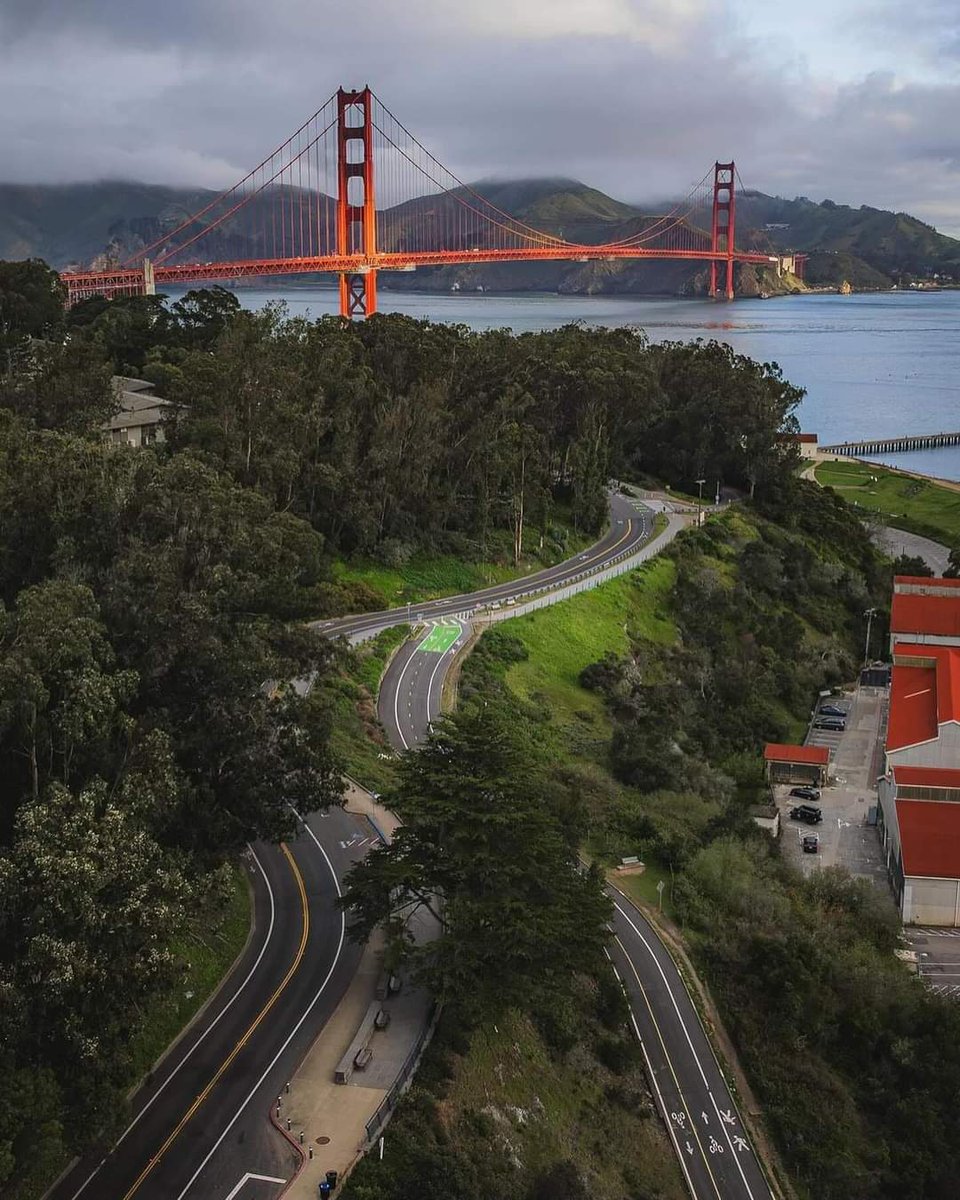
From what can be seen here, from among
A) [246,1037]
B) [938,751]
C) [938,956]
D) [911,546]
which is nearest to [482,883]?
[246,1037]

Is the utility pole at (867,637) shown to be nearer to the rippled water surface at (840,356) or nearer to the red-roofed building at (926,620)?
the red-roofed building at (926,620)

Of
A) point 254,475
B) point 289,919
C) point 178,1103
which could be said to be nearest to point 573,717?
point 254,475

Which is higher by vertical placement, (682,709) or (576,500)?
(576,500)

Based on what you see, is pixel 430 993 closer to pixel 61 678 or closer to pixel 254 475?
pixel 61 678

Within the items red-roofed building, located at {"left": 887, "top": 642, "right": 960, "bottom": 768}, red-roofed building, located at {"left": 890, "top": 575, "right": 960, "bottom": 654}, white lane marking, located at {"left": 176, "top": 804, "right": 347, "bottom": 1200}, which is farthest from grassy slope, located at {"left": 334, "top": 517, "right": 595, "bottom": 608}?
white lane marking, located at {"left": 176, "top": 804, "right": 347, "bottom": 1200}

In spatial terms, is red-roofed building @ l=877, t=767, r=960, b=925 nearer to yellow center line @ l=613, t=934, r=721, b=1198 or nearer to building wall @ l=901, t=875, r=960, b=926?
building wall @ l=901, t=875, r=960, b=926

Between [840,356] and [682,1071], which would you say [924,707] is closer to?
[682,1071]

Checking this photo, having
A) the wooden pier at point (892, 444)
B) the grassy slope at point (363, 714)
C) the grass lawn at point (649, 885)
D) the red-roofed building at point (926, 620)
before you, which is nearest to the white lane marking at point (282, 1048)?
the grassy slope at point (363, 714)
